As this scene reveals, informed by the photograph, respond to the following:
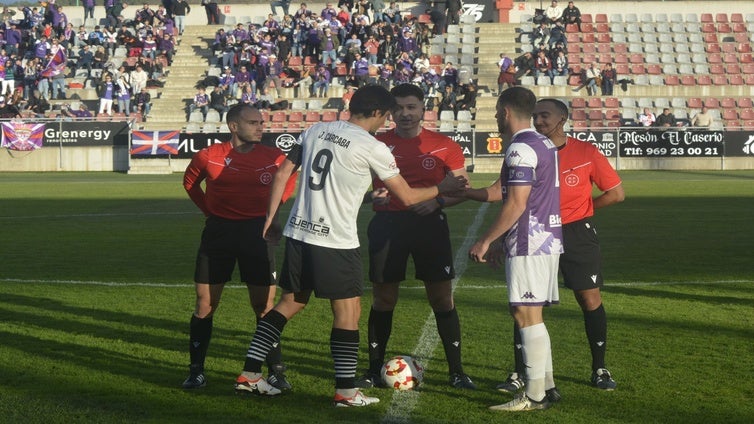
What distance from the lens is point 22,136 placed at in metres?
39.0

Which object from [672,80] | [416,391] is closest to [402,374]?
[416,391]

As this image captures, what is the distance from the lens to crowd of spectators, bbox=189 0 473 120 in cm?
4378

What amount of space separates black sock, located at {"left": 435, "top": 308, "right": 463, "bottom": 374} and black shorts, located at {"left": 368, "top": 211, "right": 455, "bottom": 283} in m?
0.28

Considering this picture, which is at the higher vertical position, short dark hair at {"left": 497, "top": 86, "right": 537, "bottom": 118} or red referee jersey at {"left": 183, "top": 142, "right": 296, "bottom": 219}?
short dark hair at {"left": 497, "top": 86, "right": 537, "bottom": 118}

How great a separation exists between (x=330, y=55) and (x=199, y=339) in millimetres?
39109

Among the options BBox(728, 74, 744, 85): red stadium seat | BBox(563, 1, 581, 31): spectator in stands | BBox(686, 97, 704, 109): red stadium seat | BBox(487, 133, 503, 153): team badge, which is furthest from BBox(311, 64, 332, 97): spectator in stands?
BBox(728, 74, 744, 85): red stadium seat

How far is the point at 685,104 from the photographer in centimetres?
4591

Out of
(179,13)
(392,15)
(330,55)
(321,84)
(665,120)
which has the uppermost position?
(179,13)

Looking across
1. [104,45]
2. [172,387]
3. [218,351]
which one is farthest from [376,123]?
[104,45]

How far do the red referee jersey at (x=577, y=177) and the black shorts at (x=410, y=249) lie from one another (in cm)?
86

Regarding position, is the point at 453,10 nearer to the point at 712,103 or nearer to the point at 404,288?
the point at 712,103

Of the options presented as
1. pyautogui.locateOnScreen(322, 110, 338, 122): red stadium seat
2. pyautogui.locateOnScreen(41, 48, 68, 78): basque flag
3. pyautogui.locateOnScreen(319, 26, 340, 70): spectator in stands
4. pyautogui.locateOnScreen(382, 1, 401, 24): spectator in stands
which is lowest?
pyautogui.locateOnScreen(322, 110, 338, 122): red stadium seat

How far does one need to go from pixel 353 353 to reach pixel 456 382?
3.09ft

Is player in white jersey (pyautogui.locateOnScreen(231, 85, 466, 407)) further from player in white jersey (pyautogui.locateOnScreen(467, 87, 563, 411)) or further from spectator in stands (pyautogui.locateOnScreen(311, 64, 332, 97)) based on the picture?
spectator in stands (pyautogui.locateOnScreen(311, 64, 332, 97))
